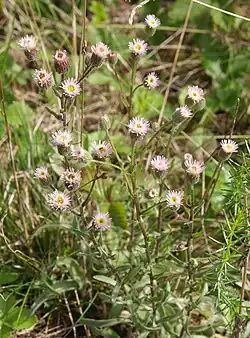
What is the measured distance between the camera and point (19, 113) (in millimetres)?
1961

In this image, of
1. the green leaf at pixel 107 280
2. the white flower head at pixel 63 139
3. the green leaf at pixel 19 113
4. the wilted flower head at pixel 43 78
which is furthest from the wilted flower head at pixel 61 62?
the green leaf at pixel 19 113

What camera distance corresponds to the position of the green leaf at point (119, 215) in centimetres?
169

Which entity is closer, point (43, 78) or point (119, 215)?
point (43, 78)

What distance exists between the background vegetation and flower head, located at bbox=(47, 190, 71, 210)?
0.13m

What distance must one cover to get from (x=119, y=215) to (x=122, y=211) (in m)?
0.01

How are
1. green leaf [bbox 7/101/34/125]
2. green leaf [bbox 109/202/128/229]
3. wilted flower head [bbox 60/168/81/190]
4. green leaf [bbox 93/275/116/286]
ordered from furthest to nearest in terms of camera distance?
green leaf [bbox 7/101/34/125] → green leaf [bbox 109/202/128/229] → green leaf [bbox 93/275/116/286] → wilted flower head [bbox 60/168/81/190]

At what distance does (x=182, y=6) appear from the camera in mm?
2348

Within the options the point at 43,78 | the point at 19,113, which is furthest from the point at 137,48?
the point at 19,113

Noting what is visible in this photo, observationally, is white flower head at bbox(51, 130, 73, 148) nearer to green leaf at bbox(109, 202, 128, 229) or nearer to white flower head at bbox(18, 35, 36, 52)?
white flower head at bbox(18, 35, 36, 52)

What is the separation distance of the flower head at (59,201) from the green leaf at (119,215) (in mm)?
366

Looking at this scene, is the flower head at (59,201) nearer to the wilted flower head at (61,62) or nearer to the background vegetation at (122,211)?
the background vegetation at (122,211)

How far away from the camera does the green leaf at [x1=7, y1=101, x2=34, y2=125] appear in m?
1.94

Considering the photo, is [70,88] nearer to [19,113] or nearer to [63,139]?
[63,139]

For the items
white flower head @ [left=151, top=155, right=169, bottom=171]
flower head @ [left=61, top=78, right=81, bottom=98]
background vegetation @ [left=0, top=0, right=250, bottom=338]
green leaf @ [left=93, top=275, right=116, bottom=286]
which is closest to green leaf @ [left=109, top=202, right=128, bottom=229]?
background vegetation @ [left=0, top=0, right=250, bottom=338]
